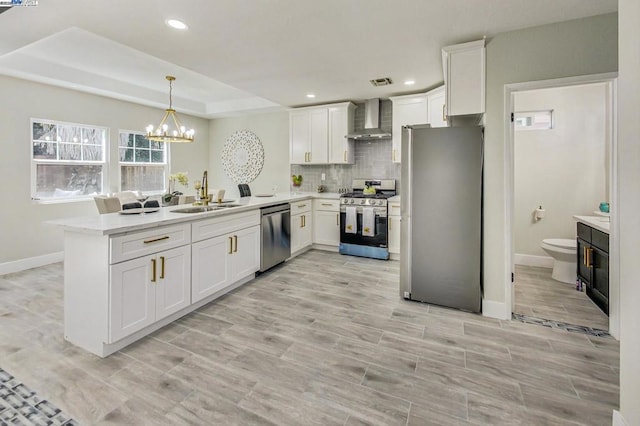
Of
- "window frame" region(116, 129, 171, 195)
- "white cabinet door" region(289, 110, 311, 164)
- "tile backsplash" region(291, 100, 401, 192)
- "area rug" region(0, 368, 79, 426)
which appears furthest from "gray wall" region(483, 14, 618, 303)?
"window frame" region(116, 129, 171, 195)

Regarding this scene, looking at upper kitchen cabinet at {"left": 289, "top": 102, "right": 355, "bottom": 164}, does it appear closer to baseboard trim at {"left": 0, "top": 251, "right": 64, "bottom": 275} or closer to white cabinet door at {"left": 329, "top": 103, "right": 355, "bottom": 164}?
white cabinet door at {"left": 329, "top": 103, "right": 355, "bottom": 164}

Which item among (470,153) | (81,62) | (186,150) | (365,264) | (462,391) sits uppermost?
(81,62)

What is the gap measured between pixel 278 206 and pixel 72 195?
3.35 meters

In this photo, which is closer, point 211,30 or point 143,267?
point 143,267

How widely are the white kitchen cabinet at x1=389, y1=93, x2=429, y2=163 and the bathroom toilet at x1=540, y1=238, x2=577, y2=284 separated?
2353mm

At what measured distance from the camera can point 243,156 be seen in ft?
22.2

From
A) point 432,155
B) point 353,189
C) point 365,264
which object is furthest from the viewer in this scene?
point 353,189

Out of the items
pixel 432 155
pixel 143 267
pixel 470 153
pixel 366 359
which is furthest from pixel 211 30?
pixel 366 359

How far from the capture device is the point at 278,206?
4.31 metres

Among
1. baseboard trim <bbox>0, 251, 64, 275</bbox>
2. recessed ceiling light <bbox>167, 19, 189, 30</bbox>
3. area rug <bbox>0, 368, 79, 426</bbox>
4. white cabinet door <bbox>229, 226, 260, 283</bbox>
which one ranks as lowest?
area rug <bbox>0, 368, 79, 426</bbox>

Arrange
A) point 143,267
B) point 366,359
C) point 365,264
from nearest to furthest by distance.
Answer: point 366,359 → point 143,267 → point 365,264

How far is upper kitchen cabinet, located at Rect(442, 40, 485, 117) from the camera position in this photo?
283cm

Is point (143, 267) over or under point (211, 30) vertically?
under

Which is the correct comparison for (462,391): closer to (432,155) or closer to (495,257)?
(495,257)
